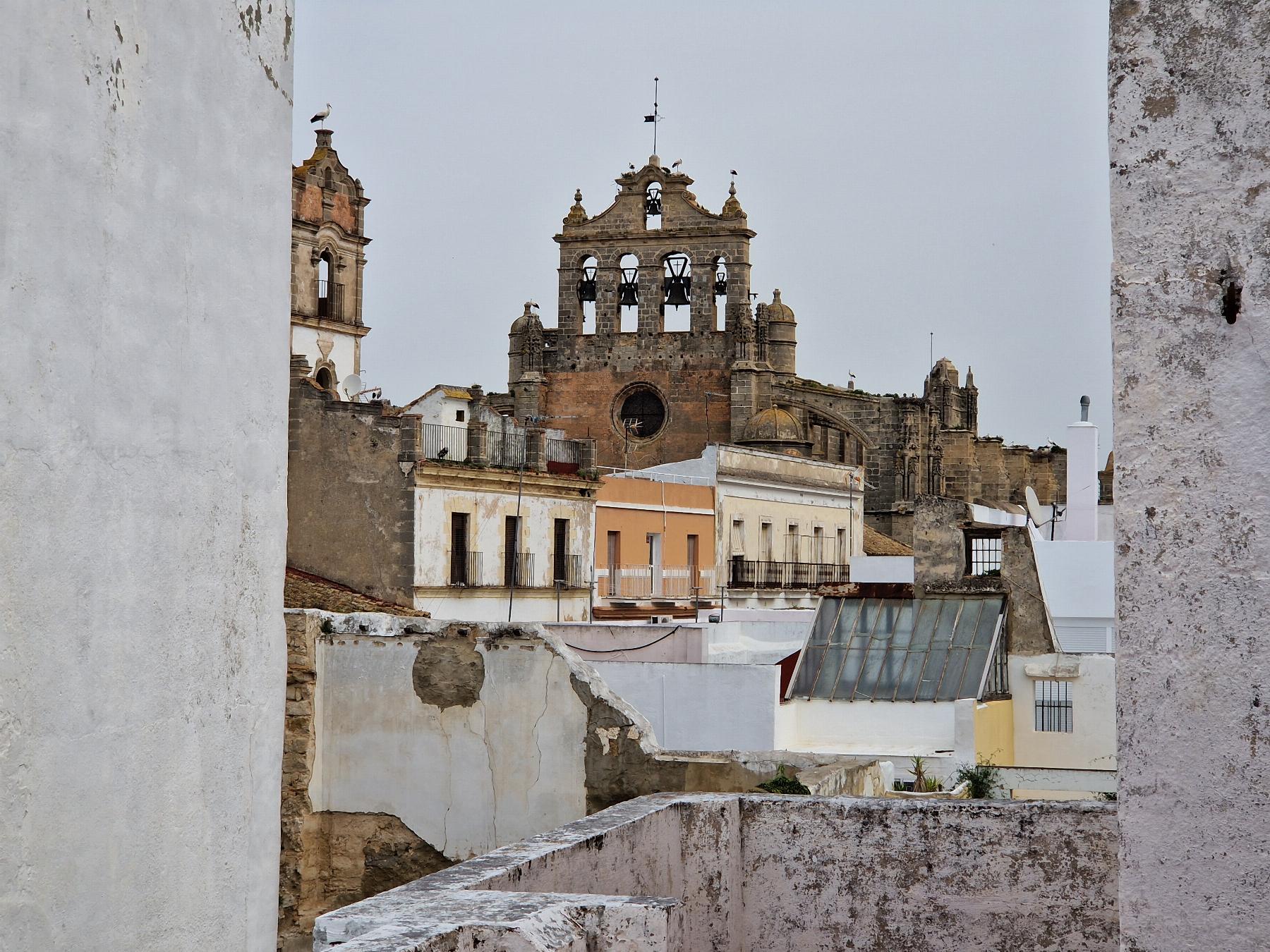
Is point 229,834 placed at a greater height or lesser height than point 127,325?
lesser

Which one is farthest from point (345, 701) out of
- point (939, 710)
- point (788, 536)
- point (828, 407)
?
point (828, 407)

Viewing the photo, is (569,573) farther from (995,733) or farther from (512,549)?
(995,733)

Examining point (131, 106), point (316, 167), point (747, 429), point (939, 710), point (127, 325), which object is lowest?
point (939, 710)

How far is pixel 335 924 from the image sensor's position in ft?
10.9

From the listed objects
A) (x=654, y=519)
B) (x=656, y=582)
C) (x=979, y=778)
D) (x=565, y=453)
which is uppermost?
(x=565, y=453)

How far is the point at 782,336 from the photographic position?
46625mm

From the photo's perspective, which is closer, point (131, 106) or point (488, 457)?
point (131, 106)

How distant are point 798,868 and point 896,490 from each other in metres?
41.4

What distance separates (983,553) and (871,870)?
15.1 m

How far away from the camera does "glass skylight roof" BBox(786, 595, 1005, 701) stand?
1648 cm

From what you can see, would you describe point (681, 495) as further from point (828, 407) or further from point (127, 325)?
point (127, 325)

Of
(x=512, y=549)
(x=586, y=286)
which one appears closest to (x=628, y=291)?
(x=586, y=286)

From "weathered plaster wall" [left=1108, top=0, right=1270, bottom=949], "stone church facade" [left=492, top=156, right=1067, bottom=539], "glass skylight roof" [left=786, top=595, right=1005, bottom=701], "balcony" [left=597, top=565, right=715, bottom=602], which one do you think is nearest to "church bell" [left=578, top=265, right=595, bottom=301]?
"stone church facade" [left=492, top=156, right=1067, bottom=539]

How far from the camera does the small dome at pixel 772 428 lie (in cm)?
3962
